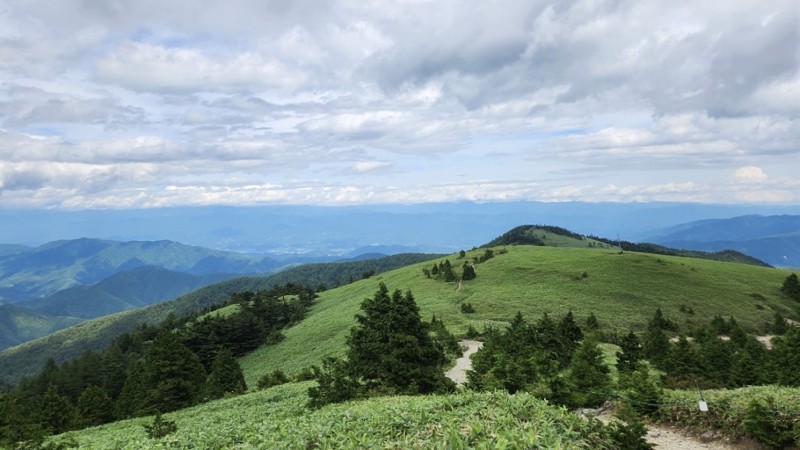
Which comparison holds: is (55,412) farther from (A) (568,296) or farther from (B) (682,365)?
(A) (568,296)

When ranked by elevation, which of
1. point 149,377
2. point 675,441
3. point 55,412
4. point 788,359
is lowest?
point 55,412

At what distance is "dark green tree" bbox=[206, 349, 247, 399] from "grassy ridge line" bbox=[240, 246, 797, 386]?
41.0 feet

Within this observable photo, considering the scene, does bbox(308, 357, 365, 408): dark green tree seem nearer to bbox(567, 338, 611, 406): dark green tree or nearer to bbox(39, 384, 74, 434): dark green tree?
bbox(567, 338, 611, 406): dark green tree

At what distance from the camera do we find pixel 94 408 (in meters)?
58.8

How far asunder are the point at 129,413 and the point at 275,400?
1331 inches

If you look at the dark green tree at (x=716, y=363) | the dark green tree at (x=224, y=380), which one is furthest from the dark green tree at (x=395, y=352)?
the dark green tree at (x=224, y=380)

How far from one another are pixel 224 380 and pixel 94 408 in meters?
19.2

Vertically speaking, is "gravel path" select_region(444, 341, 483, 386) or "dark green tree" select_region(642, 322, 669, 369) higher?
"dark green tree" select_region(642, 322, 669, 369)

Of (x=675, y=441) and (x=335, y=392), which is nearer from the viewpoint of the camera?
(x=675, y=441)

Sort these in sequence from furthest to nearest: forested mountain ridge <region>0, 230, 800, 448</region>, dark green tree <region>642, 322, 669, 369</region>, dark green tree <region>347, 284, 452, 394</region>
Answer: dark green tree <region>642, 322, 669, 369</region> < forested mountain ridge <region>0, 230, 800, 448</region> < dark green tree <region>347, 284, 452, 394</region>

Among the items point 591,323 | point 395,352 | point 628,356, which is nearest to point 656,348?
point 628,356

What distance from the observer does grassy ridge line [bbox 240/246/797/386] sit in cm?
8119

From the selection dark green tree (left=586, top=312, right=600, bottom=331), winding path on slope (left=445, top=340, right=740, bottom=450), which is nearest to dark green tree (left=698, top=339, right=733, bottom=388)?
winding path on slope (left=445, top=340, right=740, bottom=450)

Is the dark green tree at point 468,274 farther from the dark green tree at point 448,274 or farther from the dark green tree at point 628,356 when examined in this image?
the dark green tree at point 628,356
